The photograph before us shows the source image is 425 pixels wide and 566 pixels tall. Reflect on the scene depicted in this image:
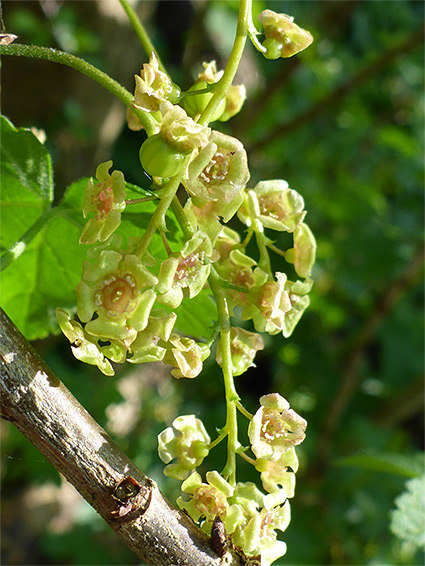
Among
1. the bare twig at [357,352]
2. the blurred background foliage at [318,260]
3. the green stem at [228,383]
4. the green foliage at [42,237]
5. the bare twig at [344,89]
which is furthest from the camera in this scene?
the bare twig at [344,89]

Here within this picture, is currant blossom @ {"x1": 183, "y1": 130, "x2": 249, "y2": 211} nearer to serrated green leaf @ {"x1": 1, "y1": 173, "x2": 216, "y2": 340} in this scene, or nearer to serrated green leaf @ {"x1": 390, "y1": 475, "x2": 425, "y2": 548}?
serrated green leaf @ {"x1": 1, "y1": 173, "x2": 216, "y2": 340}

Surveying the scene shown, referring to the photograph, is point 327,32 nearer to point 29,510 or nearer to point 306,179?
point 306,179

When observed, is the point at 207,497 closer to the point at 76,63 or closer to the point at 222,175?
the point at 222,175

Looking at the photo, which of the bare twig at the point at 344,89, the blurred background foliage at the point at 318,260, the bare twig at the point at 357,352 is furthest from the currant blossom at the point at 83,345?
the bare twig at the point at 344,89

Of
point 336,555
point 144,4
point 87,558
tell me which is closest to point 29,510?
point 87,558

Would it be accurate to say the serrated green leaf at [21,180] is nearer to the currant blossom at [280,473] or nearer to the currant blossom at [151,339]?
the currant blossom at [151,339]

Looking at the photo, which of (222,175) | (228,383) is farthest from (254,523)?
(222,175)
